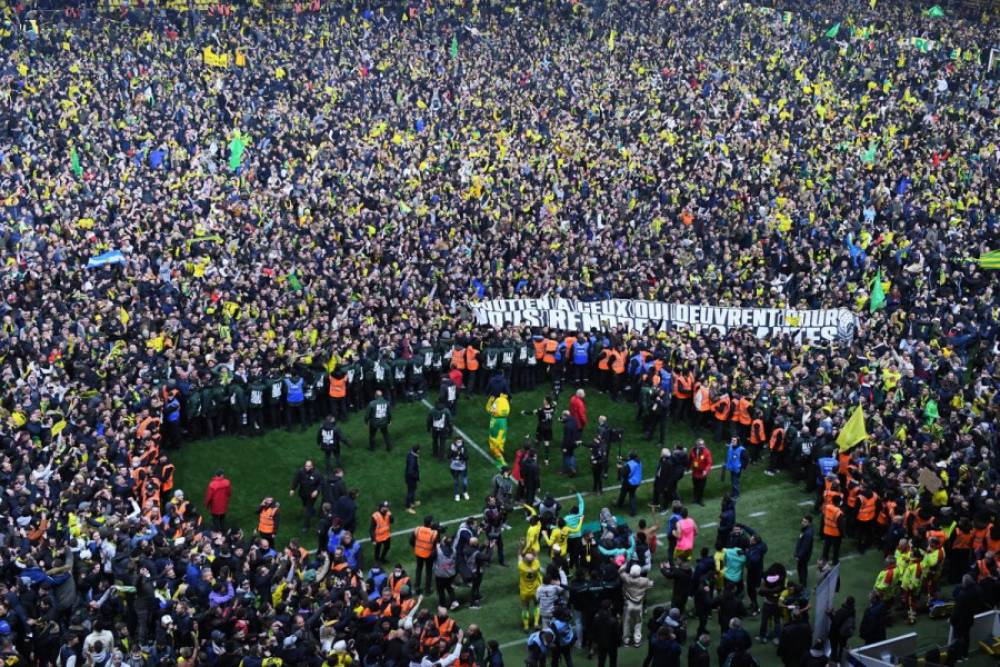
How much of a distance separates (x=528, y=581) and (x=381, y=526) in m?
2.95

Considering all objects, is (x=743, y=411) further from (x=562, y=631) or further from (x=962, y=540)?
(x=562, y=631)

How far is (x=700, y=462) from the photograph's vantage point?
2669 cm

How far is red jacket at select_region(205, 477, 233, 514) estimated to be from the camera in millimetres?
25672

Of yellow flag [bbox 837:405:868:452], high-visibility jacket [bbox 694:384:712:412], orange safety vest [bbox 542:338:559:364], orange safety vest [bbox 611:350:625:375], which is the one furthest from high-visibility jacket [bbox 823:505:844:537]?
orange safety vest [bbox 542:338:559:364]

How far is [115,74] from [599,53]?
14920mm

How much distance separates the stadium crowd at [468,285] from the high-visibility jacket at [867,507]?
189 mm

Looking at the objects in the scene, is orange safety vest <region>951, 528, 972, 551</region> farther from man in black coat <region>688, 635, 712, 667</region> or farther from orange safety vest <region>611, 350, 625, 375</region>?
orange safety vest <region>611, 350, 625, 375</region>

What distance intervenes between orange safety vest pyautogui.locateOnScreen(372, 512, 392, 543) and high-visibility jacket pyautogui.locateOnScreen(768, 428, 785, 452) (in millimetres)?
7771

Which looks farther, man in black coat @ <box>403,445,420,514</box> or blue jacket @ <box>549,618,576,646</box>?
man in black coat @ <box>403,445,420,514</box>

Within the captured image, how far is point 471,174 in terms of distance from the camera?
131 ft

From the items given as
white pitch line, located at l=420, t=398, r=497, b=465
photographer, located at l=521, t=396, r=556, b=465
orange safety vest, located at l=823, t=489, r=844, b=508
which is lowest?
white pitch line, located at l=420, t=398, r=497, b=465

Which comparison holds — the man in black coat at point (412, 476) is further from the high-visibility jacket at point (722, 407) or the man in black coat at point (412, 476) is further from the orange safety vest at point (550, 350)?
the high-visibility jacket at point (722, 407)

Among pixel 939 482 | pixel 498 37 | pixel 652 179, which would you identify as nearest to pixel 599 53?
pixel 498 37

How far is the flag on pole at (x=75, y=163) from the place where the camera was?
121 ft
